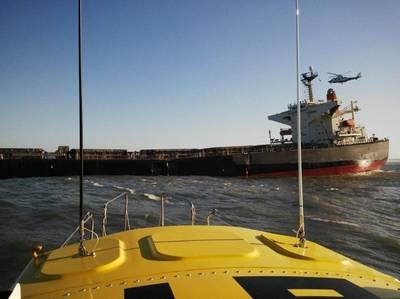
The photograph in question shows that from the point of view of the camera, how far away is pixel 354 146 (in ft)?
135

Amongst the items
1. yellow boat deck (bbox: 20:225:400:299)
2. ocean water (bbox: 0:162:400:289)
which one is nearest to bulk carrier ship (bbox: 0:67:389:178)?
ocean water (bbox: 0:162:400:289)

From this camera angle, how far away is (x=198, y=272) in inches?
98.7

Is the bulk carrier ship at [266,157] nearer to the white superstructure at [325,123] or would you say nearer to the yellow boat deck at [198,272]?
the white superstructure at [325,123]

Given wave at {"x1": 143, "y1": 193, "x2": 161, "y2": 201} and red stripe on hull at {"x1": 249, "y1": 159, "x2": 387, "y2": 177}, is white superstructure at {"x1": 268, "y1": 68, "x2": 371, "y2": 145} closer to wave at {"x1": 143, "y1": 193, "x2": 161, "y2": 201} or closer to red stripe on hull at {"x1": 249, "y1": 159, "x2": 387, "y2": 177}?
red stripe on hull at {"x1": 249, "y1": 159, "x2": 387, "y2": 177}

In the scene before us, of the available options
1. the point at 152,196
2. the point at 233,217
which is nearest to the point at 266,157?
the point at 152,196

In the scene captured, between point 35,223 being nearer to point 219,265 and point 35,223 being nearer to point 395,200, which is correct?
point 219,265

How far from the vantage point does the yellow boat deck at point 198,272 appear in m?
2.29

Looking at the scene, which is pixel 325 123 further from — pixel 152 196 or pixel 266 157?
pixel 152 196

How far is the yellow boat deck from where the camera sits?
229cm

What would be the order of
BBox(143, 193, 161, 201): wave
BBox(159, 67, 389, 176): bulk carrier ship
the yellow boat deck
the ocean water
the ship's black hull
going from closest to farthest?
the yellow boat deck, the ocean water, BBox(143, 193, 161, 201): wave, the ship's black hull, BBox(159, 67, 389, 176): bulk carrier ship

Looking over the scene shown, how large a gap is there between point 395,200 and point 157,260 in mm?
23522

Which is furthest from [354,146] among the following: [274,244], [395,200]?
[274,244]

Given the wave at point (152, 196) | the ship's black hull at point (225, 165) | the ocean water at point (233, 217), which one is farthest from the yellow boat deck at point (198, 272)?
the ship's black hull at point (225, 165)

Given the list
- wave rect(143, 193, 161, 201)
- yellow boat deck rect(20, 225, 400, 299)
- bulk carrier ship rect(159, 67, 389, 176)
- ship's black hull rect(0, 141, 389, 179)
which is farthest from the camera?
bulk carrier ship rect(159, 67, 389, 176)
